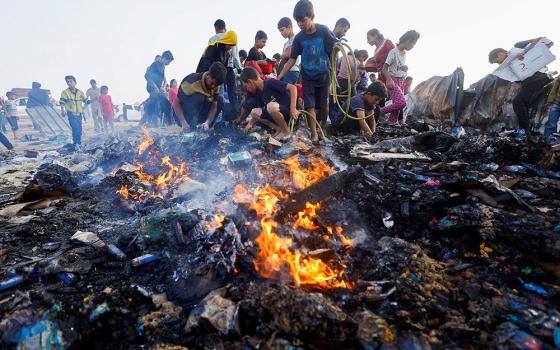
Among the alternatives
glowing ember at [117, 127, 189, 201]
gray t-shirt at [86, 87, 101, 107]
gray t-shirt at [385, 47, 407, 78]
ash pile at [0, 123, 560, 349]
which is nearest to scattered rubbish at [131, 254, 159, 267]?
ash pile at [0, 123, 560, 349]

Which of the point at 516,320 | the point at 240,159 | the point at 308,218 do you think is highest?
the point at 240,159

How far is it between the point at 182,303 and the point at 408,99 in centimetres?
1047

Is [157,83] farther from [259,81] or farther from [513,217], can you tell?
[513,217]

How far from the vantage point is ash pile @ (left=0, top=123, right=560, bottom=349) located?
1.98 m

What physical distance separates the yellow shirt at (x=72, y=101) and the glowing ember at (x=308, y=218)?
10.6 meters

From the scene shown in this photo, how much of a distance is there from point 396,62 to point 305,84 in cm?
261

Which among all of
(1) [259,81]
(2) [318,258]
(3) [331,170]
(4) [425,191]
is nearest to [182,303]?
(2) [318,258]

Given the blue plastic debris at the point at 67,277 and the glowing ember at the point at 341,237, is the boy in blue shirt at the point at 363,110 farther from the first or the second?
the blue plastic debris at the point at 67,277

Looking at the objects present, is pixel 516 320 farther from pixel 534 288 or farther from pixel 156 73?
pixel 156 73

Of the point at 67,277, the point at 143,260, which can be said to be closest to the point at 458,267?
the point at 143,260

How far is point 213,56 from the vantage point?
6.41 m

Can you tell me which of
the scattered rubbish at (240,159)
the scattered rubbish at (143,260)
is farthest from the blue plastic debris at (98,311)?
the scattered rubbish at (240,159)

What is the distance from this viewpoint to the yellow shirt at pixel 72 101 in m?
9.87

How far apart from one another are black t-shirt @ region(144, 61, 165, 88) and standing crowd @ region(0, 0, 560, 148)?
3.28 meters
